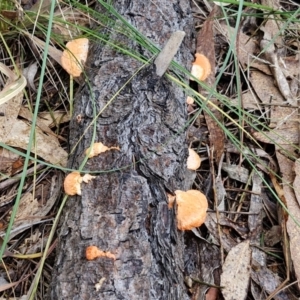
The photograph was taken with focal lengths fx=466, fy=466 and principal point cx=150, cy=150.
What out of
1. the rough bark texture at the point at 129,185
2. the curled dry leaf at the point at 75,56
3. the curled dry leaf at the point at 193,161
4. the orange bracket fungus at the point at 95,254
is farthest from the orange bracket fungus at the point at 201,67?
the orange bracket fungus at the point at 95,254

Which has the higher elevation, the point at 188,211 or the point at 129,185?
the point at 129,185

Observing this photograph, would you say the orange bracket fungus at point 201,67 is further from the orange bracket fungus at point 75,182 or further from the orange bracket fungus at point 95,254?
the orange bracket fungus at point 95,254

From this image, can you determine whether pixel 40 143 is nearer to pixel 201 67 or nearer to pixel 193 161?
pixel 193 161

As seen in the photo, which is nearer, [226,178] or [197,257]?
[197,257]

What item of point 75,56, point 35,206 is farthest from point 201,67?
point 35,206

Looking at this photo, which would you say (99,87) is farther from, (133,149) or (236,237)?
(236,237)

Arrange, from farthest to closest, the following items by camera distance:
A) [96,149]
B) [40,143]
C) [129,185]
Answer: [40,143], [96,149], [129,185]


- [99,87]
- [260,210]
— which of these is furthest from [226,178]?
[99,87]
